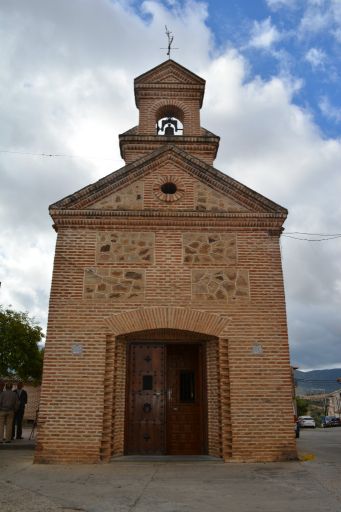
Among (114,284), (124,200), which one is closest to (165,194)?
(124,200)

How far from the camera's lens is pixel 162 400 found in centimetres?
1010

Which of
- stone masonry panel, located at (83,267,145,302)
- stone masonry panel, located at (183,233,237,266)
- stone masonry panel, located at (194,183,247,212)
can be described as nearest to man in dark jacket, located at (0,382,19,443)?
stone masonry panel, located at (83,267,145,302)

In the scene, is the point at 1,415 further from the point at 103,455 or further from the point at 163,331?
the point at 163,331

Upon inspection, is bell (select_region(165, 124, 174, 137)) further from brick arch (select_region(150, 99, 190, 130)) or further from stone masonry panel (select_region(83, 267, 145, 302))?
stone masonry panel (select_region(83, 267, 145, 302))

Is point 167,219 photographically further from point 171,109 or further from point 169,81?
point 169,81

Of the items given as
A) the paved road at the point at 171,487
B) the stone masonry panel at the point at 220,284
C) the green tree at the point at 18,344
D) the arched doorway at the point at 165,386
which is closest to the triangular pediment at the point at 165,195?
the stone masonry panel at the point at 220,284

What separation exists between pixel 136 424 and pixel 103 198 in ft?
16.6

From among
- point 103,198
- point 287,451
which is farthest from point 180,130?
point 287,451

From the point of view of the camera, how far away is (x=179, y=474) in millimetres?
7645

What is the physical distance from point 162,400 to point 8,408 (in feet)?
15.5

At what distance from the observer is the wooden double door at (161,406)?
991 centimetres

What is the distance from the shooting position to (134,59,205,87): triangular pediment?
45.8ft

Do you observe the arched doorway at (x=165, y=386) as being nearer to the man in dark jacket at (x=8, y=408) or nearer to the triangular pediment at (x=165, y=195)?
the triangular pediment at (x=165, y=195)

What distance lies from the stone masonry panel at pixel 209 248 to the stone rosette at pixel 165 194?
3.21 ft
